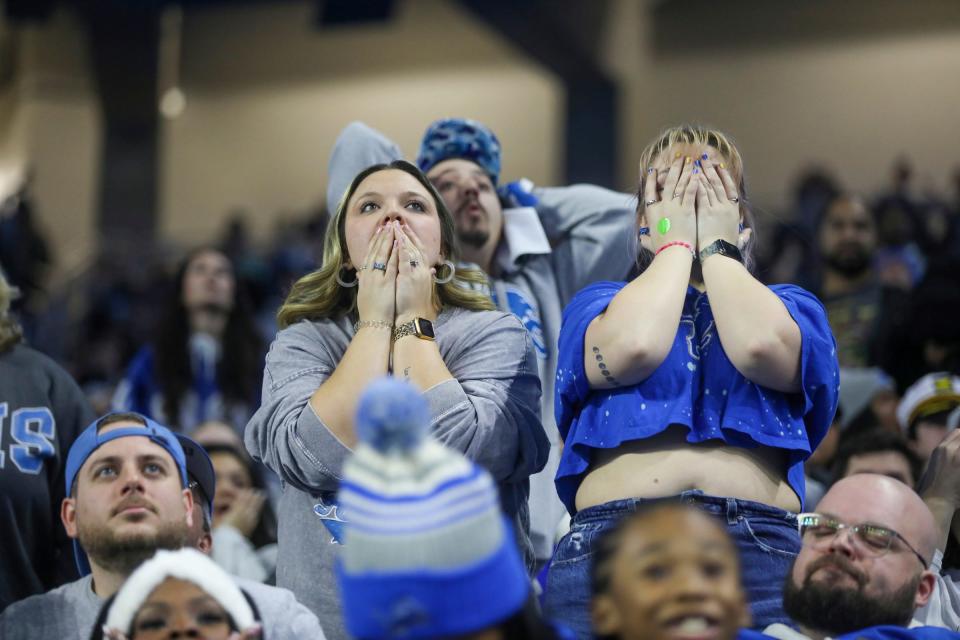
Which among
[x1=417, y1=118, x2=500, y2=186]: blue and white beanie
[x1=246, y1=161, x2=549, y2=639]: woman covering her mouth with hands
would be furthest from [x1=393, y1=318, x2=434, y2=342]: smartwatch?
[x1=417, y1=118, x2=500, y2=186]: blue and white beanie

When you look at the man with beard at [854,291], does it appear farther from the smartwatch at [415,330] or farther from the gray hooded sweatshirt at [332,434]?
the smartwatch at [415,330]

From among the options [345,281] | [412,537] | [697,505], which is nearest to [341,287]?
[345,281]

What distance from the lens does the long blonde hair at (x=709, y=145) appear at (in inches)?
114

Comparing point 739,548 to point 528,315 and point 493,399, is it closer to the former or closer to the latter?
point 493,399

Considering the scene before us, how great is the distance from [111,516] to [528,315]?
1.14 meters

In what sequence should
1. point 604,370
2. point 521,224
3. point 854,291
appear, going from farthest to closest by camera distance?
point 854,291 → point 521,224 → point 604,370

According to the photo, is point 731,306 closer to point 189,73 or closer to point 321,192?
point 321,192

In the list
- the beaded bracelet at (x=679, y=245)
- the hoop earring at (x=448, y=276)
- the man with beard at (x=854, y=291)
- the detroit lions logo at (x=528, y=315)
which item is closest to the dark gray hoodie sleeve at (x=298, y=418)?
the hoop earring at (x=448, y=276)

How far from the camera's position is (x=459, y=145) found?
3828 mm

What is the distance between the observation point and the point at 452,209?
3.69m

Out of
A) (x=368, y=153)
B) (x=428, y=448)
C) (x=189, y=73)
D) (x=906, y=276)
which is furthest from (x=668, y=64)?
(x=428, y=448)

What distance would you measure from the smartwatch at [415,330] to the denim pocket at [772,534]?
739mm

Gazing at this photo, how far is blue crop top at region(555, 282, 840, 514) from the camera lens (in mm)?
2641

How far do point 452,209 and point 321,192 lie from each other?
12.1m
